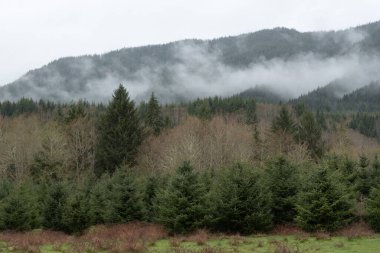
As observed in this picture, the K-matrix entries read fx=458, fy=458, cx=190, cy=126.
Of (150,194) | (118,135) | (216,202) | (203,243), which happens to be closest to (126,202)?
(150,194)

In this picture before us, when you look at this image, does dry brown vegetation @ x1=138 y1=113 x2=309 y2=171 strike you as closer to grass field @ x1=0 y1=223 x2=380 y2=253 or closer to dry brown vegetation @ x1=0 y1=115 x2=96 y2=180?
dry brown vegetation @ x1=0 y1=115 x2=96 y2=180

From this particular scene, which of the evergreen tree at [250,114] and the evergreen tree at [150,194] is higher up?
the evergreen tree at [250,114]

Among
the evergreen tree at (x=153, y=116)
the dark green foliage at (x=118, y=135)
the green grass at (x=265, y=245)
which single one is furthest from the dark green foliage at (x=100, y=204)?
the evergreen tree at (x=153, y=116)

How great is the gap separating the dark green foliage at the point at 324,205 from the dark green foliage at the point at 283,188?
2.53m

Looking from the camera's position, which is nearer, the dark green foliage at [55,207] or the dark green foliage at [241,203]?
the dark green foliage at [241,203]

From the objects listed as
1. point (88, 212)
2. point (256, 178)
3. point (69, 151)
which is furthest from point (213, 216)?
point (69, 151)

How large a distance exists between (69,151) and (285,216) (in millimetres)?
43673

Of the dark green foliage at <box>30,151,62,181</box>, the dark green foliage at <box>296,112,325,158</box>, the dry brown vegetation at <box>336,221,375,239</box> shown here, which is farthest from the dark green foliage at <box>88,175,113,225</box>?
the dark green foliage at <box>296,112,325,158</box>

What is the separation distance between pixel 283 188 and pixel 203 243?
884 centimetres

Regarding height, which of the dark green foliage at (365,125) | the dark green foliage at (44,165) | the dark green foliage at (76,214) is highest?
the dark green foliage at (44,165)

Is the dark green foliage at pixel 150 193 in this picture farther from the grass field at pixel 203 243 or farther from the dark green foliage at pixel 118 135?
the dark green foliage at pixel 118 135

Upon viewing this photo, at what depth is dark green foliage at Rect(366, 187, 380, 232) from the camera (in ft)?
85.9

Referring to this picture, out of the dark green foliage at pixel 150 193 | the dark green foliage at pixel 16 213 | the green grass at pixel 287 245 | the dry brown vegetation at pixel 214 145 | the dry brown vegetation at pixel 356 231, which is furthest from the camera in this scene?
the dry brown vegetation at pixel 214 145

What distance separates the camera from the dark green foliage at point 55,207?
3500 cm
